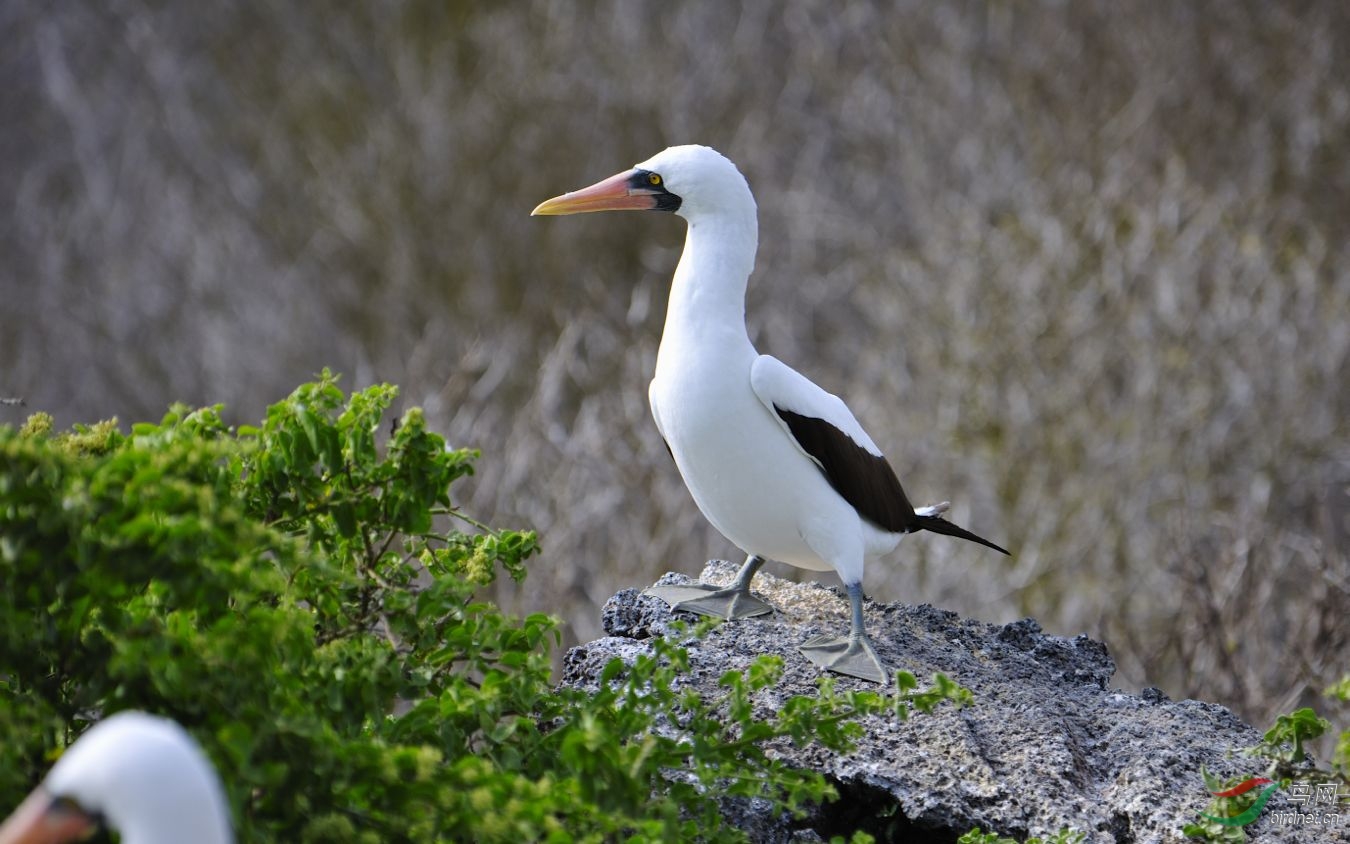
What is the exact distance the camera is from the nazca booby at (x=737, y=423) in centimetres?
370

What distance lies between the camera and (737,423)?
12.1ft

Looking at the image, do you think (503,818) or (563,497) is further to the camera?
(563,497)

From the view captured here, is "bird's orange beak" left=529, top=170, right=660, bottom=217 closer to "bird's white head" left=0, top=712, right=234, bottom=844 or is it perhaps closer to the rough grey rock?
the rough grey rock

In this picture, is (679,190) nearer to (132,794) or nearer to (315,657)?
(315,657)

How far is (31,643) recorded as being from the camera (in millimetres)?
2355

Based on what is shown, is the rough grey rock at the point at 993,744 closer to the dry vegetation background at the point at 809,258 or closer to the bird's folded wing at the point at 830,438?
the bird's folded wing at the point at 830,438

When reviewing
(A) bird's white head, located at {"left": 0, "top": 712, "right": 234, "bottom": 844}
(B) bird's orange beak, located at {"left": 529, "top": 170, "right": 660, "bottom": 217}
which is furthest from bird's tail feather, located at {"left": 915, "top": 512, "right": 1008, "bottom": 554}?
(A) bird's white head, located at {"left": 0, "top": 712, "right": 234, "bottom": 844}

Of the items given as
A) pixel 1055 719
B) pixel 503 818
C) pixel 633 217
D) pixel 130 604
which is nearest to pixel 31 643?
pixel 130 604

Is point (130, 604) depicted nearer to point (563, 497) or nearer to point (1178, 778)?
point (1178, 778)

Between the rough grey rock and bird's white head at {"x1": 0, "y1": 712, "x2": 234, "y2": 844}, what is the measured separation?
147 centimetres

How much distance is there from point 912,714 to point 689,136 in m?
10.2

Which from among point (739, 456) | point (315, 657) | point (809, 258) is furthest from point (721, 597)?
point (809, 258)

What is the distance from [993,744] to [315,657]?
4.83 feet

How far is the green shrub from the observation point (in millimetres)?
2201
